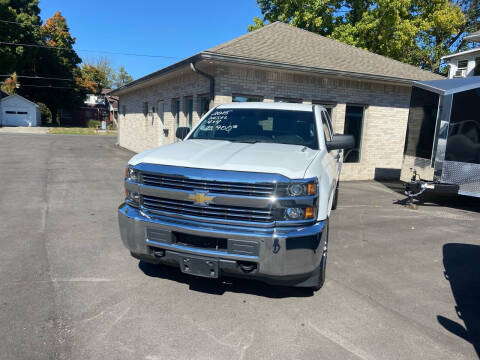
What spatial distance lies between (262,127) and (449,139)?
5.62 m

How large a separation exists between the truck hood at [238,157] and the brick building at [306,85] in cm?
572

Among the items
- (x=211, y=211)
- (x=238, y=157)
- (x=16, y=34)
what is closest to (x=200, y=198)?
(x=211, y=211)

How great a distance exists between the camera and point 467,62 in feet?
78.5

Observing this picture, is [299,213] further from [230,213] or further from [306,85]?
[306,85]

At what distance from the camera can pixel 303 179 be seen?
3178mm

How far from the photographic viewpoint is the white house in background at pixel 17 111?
48.3 meters

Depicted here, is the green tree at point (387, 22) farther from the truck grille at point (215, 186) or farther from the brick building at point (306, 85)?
the truck grille at point (215, 186)

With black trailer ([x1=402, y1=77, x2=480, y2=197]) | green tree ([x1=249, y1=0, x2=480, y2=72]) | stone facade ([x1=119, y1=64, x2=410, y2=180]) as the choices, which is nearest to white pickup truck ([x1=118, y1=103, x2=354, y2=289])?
black trailer ([x1=402, y1=77, x2=480, y2=197])

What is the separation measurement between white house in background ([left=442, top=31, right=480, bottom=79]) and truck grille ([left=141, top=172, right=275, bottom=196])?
85.4ft

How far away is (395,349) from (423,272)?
2.05 meters

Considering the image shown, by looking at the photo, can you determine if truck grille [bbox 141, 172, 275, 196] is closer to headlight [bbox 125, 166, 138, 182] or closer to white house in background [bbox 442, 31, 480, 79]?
headlight [bbox 125, 166, 138, 182]

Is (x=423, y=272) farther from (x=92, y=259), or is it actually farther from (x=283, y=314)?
(x=92, y=259)

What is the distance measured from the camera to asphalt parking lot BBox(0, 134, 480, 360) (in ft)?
9.57

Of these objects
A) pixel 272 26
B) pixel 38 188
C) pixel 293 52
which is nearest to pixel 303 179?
pixel 38 188
